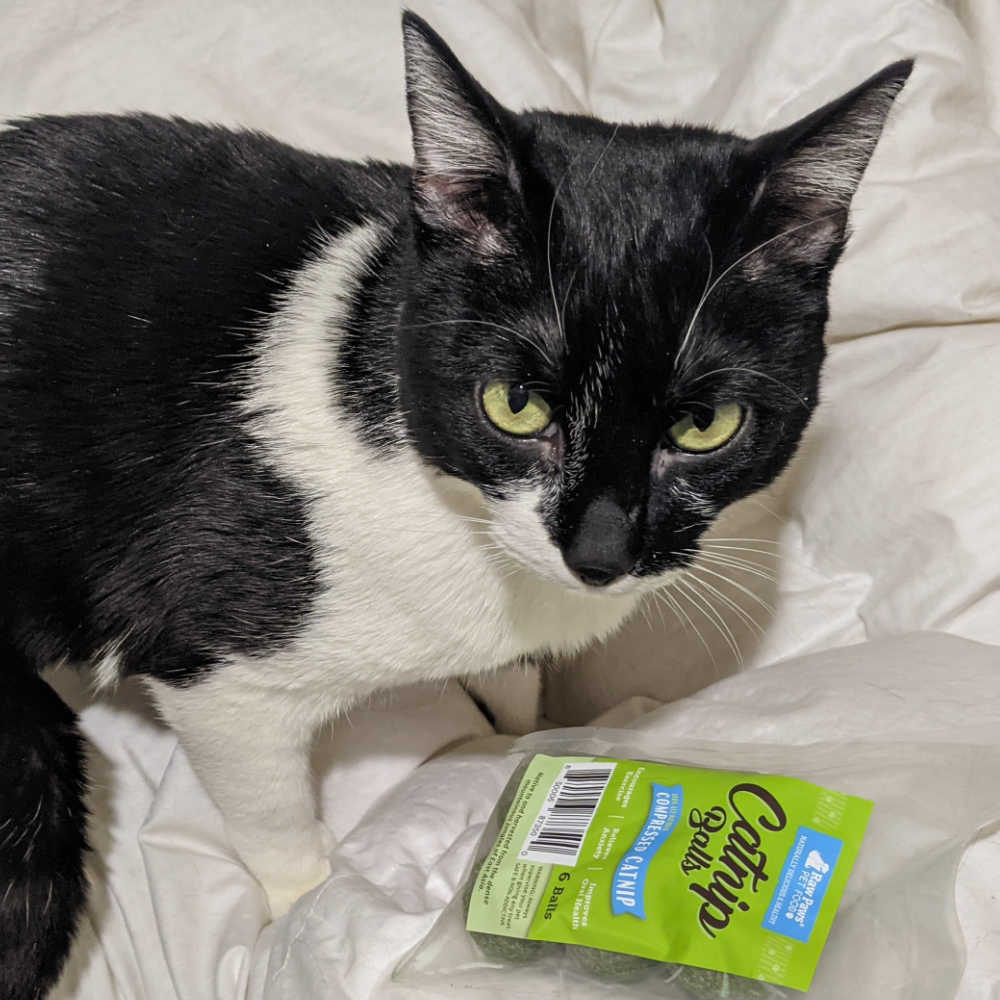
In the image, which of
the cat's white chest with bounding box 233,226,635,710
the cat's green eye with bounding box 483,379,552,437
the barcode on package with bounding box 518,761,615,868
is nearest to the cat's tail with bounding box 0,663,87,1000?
the cat's white chest with bounding box 233,226,635,710

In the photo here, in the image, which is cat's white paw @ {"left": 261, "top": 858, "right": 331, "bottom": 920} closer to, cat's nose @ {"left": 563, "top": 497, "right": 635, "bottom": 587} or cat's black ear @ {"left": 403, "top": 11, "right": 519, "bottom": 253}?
cat's nose @ {"left": 563, "top": 497, "right": 635, "bottom": 587}

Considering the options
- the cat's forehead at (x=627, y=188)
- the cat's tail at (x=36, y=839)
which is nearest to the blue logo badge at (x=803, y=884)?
the cat's forehead at (x=627, y=188)

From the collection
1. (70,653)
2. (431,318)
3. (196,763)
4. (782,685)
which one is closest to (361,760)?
(196,763)

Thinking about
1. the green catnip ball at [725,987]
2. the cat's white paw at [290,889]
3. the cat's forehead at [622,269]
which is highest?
the cat's forehead at [622,269]

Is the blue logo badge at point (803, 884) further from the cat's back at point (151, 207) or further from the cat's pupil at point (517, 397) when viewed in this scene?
the cat's back at point (151, 207)

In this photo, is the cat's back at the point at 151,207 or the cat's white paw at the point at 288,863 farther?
the cat's white paw at the point at 288,863

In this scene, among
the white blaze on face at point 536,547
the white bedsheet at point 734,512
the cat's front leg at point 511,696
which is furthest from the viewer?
the cat's front leg at point 511,696

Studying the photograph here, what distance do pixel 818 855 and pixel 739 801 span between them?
0.09 metres

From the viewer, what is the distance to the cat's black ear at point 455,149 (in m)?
0.88

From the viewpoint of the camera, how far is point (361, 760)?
1.52 m

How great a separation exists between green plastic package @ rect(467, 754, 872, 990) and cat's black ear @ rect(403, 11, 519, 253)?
1.96 ft

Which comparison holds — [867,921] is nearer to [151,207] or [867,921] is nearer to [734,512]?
[734,512]

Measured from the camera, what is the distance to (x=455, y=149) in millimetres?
933

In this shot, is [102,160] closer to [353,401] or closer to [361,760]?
[353,401]
